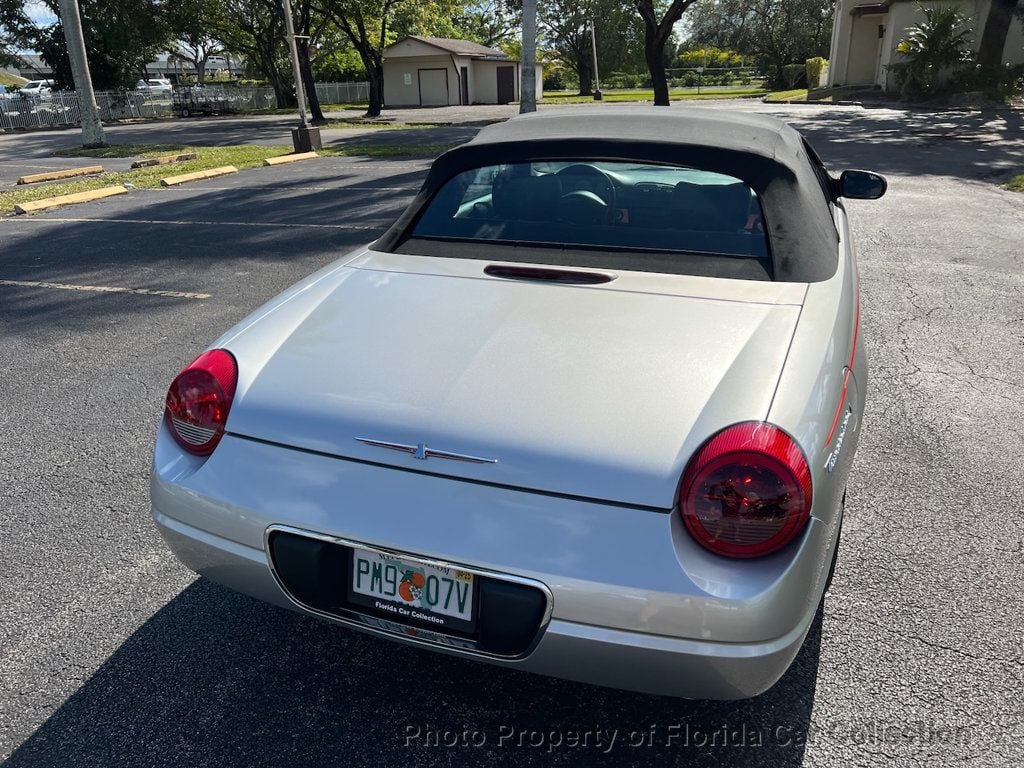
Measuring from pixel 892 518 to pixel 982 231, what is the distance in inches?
265

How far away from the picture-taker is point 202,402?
2180 millimetres

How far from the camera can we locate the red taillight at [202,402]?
214 centimetres

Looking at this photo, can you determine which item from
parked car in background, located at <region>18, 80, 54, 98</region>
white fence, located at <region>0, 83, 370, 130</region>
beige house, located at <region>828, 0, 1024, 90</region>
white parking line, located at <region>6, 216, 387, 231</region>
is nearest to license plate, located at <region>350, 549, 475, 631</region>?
white parking line, located at <region>6, 216, 387, 231</region>

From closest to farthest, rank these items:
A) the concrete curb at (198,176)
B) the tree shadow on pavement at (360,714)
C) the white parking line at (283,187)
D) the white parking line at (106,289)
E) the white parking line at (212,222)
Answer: the tree shadow on pavement at (360,714) → the white parking line at (106,289) → the white parking line at (212,222) → the white parking line at (283,187) → the concrete curb at (198,176)

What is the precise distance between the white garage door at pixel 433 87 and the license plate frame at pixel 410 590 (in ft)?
168

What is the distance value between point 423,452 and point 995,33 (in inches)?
1261

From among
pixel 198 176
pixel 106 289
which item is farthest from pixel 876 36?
pixel 106 289

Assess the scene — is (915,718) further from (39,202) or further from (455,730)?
(39,202)

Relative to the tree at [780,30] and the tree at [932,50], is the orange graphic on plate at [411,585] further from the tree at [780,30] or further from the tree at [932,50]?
the tree at [780,30]

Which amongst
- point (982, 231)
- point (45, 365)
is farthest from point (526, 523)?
point (982, 231)

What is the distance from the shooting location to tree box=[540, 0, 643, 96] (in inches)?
2378

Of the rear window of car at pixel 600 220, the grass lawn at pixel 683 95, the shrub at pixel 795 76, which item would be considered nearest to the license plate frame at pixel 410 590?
the rear window of car at pixel 600 220

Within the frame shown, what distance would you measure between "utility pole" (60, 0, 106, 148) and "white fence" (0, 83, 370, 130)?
7.54 m

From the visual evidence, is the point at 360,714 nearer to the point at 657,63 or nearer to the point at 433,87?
the point at 657,63
